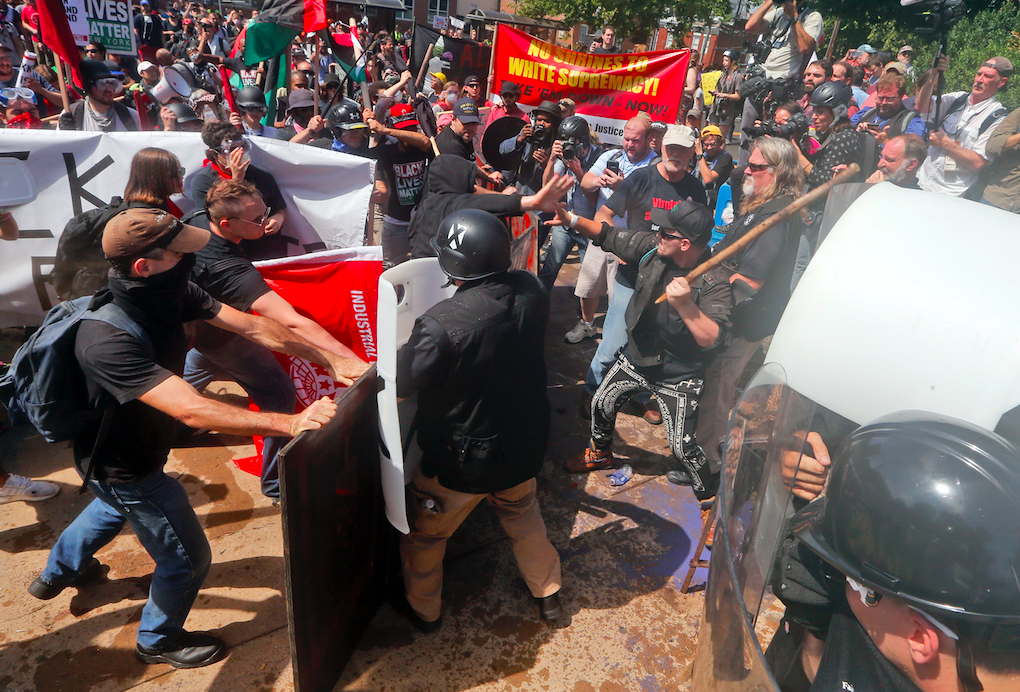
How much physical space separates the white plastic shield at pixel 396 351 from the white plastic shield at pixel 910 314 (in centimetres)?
141

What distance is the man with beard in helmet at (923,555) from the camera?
45.7 inches

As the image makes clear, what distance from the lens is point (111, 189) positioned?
423 centimetres

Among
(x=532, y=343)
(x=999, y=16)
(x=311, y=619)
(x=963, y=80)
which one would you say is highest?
(x=999, y=16)

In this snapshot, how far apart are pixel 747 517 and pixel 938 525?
45 cm

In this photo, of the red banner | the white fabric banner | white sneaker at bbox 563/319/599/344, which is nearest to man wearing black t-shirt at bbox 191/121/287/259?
the white fabric banner

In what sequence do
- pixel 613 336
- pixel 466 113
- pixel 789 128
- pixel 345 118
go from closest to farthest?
1. pixel 613 336
2. pixel 345 118
3. pixel 466 113
4. pixel 789 128

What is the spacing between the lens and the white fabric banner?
4.10 m

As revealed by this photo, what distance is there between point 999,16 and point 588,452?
17.6 meters

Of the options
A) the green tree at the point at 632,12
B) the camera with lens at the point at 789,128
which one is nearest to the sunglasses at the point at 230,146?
the camera with lens at the point at 789,128

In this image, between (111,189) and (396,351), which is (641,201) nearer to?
(396,351)

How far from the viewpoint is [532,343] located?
2.70 meters

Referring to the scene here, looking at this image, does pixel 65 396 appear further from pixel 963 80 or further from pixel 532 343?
pixel 963 80

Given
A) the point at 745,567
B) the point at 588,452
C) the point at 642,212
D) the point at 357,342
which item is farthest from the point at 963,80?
the point at 745,567

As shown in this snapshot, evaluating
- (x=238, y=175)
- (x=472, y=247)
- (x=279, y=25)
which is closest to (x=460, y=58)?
(x=279, y=25)
